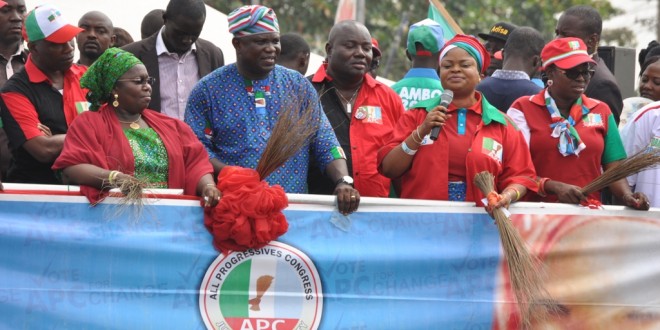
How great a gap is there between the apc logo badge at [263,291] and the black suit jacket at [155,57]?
1.86m

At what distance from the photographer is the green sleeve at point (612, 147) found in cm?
651

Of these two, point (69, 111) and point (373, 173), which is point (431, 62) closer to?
point (373, 173)

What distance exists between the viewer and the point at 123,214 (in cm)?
556

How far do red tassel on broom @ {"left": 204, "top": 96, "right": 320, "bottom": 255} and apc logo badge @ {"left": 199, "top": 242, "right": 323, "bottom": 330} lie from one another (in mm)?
82

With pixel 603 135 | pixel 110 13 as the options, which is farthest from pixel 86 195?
pixel 110 13

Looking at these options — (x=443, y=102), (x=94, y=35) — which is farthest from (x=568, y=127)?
(x=94, y=35)

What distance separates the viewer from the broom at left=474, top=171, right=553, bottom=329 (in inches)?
224

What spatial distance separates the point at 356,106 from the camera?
699 centimetres

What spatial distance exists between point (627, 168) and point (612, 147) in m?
0.56

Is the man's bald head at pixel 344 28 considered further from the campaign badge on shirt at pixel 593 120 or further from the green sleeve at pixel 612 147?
the green sleeve at pixel 612 147

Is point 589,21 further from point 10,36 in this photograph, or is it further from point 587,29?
point 10,36

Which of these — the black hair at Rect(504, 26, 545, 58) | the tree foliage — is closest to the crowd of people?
the black hair at Rect(504, 26, 545, 58)

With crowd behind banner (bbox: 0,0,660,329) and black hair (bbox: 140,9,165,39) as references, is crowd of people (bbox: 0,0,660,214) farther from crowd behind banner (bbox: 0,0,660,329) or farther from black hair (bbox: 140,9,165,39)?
black hair (bbox: 140,9,165,39)

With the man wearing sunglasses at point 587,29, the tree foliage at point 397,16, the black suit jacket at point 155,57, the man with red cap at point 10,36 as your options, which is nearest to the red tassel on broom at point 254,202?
the black suit jacket at point 155,57
